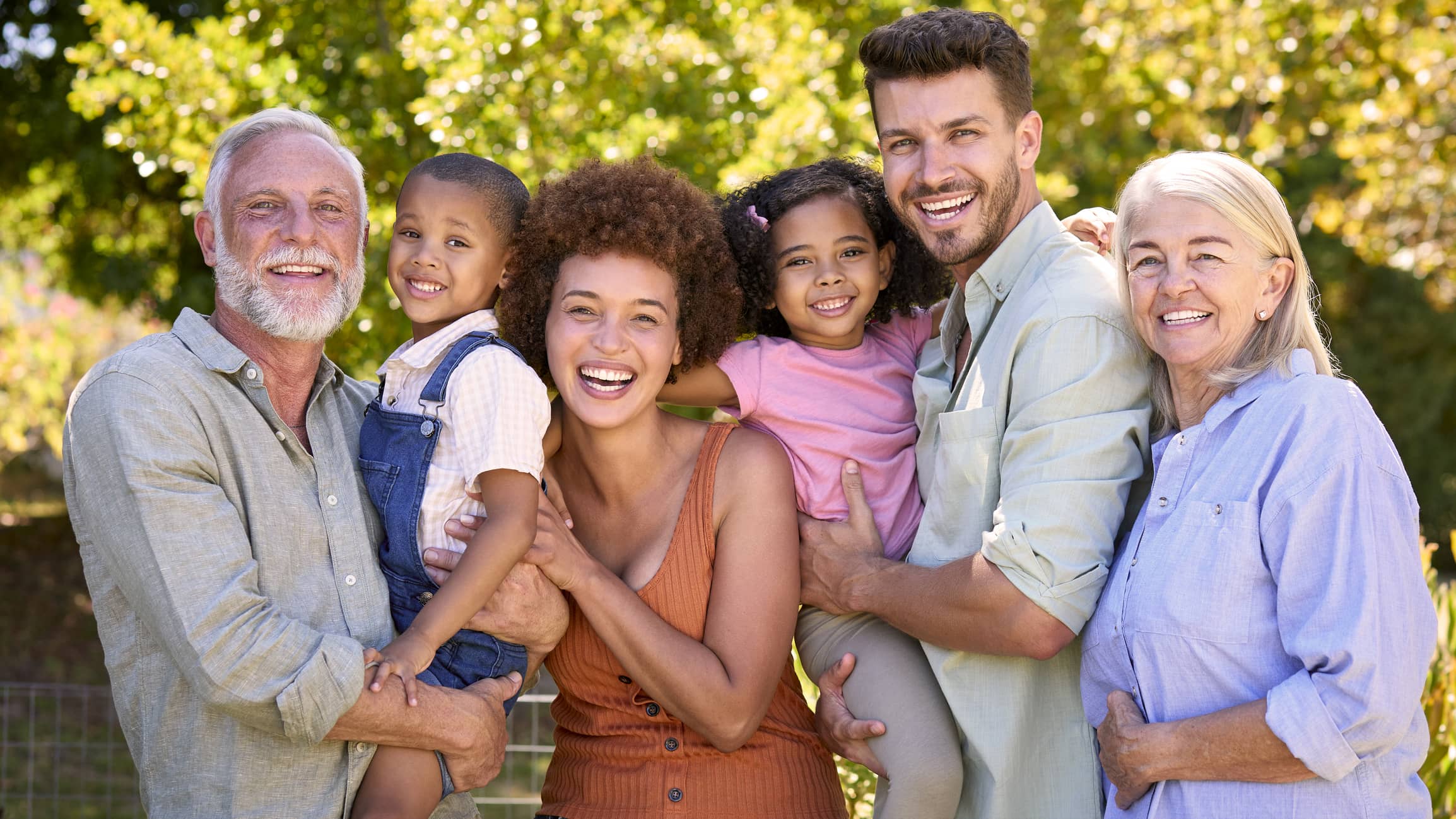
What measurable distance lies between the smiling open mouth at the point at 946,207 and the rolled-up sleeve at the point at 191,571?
6.15ft

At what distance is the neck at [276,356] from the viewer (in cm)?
334

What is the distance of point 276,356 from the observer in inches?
132

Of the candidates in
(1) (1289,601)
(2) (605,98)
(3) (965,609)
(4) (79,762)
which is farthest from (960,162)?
(4) (79,762)

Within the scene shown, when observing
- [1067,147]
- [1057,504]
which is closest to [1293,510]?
[1057,504]

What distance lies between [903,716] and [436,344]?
5.23 ft

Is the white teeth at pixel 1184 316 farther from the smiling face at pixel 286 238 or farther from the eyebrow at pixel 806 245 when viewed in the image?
the smiling face at pixel 286 238

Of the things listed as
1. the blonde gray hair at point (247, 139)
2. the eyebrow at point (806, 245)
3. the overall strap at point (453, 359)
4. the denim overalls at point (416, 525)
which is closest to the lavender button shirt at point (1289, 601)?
the eyebrow at point (806, 245)

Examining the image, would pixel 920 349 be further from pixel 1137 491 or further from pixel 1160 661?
pixel 1160 661

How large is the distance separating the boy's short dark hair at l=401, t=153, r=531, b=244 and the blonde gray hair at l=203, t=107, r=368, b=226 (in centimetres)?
26

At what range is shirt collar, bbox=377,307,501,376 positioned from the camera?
347cm

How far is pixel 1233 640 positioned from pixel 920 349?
1.59 metres

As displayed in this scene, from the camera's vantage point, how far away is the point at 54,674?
34.3ft

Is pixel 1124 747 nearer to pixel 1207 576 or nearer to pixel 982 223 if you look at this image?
pixel 1207 576

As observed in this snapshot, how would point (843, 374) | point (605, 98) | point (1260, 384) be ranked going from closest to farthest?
point (1260, 384), point (843, 374), point (605, 98)
